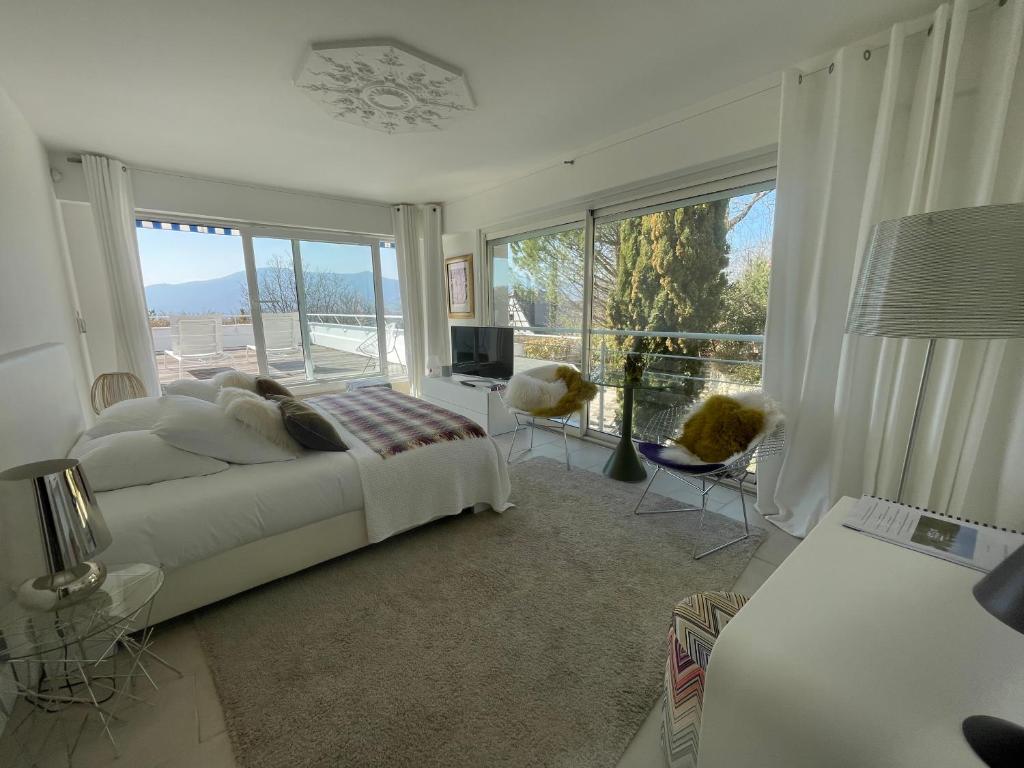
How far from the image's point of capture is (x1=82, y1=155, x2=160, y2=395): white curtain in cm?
312

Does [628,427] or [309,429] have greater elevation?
[309,429]

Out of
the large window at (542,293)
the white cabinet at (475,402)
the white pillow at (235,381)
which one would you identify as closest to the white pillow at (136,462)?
the white pillow at (235,381)

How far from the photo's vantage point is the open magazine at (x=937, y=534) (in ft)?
3.07

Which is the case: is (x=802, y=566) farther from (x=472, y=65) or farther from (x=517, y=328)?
(x=517, y=328)

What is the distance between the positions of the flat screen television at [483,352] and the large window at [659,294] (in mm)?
549

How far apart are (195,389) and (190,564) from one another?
143cm

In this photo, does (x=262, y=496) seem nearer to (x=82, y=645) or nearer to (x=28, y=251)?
(x=82, y=645)

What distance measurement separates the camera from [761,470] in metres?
2.47

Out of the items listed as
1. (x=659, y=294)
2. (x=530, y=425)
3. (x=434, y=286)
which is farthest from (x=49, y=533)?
(x=434, y=286)

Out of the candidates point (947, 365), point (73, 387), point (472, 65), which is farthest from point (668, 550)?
point (73, 387)

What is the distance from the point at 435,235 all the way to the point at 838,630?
4.86 metres

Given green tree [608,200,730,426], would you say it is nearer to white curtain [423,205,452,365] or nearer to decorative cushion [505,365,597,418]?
decorative cushion [505,365,597,418]

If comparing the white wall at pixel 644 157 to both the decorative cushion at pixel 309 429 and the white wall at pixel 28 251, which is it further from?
the white wall at pixel 28 251

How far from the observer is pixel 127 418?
2.11 meters
